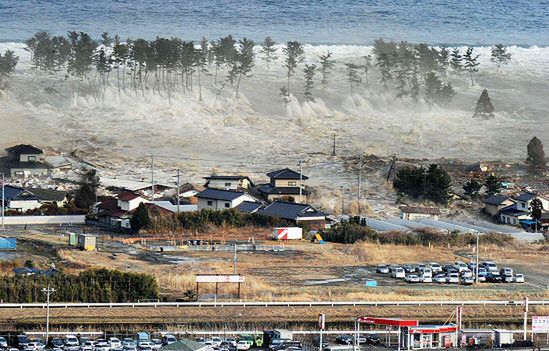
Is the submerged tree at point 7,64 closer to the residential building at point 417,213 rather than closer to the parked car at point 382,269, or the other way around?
the residential building at point 417,213

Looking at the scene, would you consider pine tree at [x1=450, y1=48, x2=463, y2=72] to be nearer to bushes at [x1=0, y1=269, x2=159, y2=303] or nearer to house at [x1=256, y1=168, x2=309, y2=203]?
house at [x1=256, y1=168, x2=309, y2=203]

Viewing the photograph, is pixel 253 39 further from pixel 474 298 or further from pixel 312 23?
pixel 474 298

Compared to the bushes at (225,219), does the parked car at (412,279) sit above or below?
above

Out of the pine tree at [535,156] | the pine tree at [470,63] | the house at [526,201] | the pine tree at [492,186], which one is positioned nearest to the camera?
the house at [526,201]

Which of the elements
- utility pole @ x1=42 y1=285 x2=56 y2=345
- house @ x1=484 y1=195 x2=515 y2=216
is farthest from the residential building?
utility pole @ x1=42 y1=285 x2=56 y2=345

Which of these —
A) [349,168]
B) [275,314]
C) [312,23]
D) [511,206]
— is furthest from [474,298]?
[312,23]

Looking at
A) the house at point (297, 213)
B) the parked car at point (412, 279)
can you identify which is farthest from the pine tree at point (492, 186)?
the parked car at point (412, 279)

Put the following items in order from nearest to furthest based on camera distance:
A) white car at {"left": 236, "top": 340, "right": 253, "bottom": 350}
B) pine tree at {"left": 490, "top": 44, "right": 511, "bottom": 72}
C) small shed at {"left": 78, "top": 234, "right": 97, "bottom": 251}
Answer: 1. white car at {"left": 236, "top": 340, "right": 253, "bottom": 350}
2. small shed at {"left": 78, "top": 234, "right": 97, "bottom": 251}
3. pine tree at {"left": 490, "top": 44, "right": 511, "bottom": 72}
